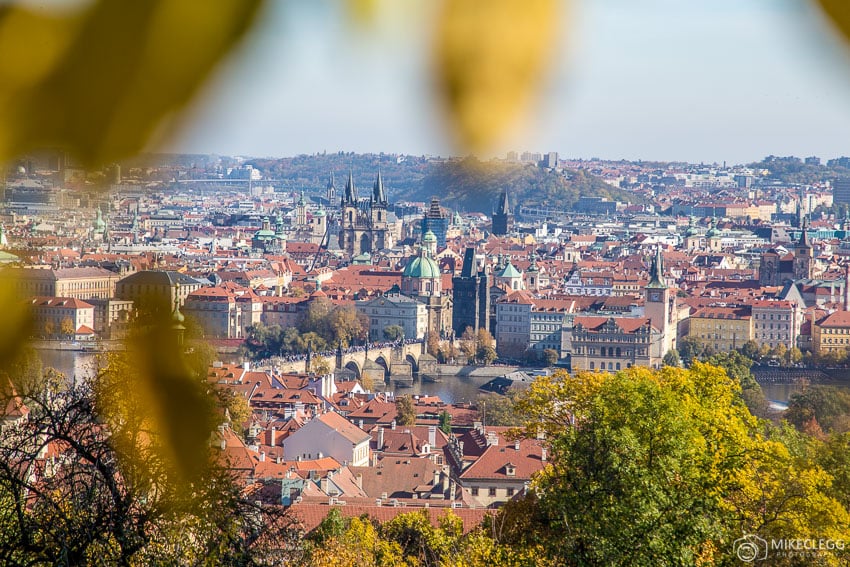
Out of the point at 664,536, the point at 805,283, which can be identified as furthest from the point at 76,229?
the point at 805,283

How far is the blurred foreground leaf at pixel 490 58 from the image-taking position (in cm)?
29

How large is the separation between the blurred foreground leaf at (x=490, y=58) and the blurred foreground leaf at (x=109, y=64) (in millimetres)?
57

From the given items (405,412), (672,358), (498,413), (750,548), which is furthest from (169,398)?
(672,358)

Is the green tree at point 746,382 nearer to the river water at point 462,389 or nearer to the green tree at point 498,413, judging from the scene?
the river water at point 462,389

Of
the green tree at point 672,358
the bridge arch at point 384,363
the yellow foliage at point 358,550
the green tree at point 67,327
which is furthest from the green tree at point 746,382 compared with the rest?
the green tree at point 67,327

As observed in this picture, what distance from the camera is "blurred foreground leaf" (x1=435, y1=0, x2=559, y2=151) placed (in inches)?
11.3

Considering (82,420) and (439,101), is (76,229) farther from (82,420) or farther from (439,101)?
(82,420)

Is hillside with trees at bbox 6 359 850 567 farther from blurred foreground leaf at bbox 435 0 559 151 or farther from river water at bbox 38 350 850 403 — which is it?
river water at bbox 38 350 850 403

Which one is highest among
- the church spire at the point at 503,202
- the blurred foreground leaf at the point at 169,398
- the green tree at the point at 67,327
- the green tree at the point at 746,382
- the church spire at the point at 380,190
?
the church spire at the point at 380,190

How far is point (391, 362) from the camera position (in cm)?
2867

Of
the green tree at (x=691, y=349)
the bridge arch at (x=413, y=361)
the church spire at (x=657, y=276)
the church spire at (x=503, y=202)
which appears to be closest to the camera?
the church spire at (x=503, y=202)

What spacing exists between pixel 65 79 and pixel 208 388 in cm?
22

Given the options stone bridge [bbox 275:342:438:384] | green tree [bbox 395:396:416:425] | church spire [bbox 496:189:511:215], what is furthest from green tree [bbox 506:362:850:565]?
stone bridge [bbox 275:342:438:384]

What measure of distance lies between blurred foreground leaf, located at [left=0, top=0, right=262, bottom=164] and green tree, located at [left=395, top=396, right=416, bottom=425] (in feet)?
58.8
